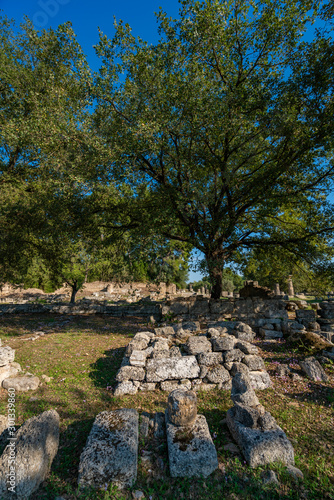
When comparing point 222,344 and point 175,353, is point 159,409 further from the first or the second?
point 222,344

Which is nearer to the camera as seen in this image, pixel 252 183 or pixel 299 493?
pixel 299 493

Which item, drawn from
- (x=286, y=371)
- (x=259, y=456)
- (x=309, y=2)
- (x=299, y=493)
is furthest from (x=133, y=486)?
(x=309, y=2)

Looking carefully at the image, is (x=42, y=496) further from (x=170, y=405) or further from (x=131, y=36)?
(x=131, y=36)

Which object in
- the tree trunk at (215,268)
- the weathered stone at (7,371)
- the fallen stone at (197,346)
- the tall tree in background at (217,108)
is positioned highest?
the tall tree in background at (217,108)

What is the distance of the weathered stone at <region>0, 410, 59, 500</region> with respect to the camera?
2.71 meters

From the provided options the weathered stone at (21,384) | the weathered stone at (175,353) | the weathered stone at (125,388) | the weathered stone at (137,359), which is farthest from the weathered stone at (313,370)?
the weathered stone at (21,384)

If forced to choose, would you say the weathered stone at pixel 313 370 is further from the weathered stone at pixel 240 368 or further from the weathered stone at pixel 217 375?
the weathered stone at pixel 217 375

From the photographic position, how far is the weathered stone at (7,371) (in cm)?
537

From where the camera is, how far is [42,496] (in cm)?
275

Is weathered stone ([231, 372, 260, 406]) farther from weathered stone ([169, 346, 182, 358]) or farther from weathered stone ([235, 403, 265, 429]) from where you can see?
weathered stone ([169, 346, 182, 358])

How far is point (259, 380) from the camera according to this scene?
5.54 meters

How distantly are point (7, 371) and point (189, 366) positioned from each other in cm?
420

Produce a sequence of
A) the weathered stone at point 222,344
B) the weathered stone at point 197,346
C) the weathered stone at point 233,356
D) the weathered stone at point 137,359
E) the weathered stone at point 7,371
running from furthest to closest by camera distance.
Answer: the weathered stone at point 222,344 < the weathered stone at point 197,346 < the weathered stone at point 233,356 < the weathered stone at point 137,359 < the weathered stone at point 7,371

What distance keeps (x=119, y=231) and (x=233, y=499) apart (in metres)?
10.6
